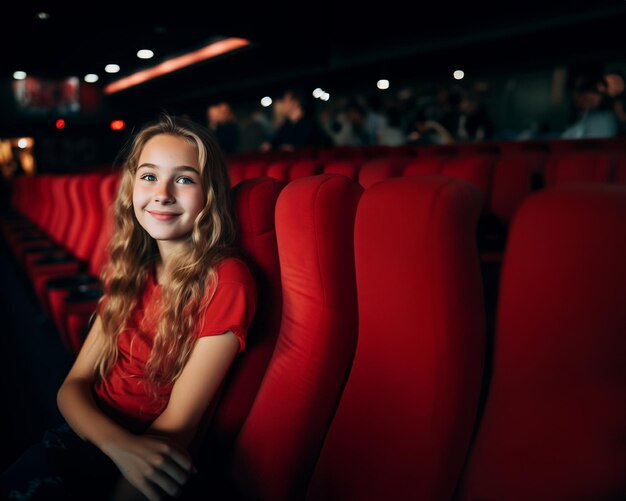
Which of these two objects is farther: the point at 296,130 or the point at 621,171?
the point at 296,130

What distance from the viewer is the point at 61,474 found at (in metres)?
0.99

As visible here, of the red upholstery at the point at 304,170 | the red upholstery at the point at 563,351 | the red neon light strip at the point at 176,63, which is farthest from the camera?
the red neon light strip at the point at 176,63

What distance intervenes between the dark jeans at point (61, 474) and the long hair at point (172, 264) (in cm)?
17

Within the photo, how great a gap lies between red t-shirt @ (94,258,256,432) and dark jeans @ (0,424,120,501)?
96 millimetres

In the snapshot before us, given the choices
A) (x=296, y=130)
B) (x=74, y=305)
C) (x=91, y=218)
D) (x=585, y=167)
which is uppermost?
(x=296, y=130)

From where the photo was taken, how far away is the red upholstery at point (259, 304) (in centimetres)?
105

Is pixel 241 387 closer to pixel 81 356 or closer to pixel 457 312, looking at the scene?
pixel 81 356

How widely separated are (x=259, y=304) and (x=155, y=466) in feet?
1.18

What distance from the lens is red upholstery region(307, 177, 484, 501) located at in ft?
2.13

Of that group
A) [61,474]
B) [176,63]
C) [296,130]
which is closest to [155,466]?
[61,474]

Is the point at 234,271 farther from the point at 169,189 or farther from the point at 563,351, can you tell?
the point at 563,351

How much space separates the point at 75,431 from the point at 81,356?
21 centimetres

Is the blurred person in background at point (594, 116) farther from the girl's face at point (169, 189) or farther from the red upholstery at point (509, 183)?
the girl's face at point (169, 189)

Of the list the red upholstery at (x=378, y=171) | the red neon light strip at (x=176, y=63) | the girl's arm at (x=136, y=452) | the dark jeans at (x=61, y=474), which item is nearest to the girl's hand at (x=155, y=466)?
the girl's arm at (x=136, y=452)
